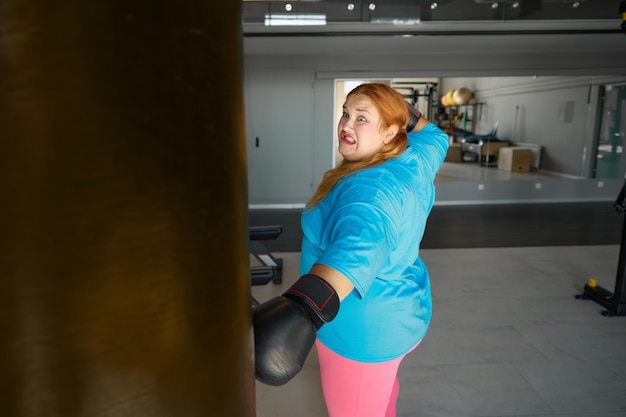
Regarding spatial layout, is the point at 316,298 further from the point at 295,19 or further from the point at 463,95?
the point at 463,95

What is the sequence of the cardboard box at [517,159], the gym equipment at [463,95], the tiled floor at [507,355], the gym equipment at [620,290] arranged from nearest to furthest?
1. the tiled floor at [507,355]
2. the gym equipment at [620,290]
3. the cardboard box at [517,159]
4. the gym equipment at [463,95]

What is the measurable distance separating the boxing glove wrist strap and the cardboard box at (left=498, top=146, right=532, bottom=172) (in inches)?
337

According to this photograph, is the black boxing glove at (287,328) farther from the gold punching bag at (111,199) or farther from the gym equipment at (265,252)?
the gym equipment at (265,252)

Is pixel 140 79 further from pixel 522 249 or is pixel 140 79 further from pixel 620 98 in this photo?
pixel 620 98

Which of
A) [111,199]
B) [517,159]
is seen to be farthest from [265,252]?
[517,159]

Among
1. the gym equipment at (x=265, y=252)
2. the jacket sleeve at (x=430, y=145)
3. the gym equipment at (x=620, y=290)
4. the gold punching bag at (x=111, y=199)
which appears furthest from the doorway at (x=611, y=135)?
the gold punching bag at (x=111, y=199)

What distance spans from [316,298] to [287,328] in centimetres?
8

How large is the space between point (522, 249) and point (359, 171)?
15.5 ft

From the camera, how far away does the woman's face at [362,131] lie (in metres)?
1.25

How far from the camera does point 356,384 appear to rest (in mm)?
1328

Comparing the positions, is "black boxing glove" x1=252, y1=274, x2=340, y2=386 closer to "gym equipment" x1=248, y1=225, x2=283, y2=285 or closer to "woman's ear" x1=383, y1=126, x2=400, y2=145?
"woman's ear" x1=383, y1=126, x2=400, y2=145

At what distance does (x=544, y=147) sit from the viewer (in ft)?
27.2

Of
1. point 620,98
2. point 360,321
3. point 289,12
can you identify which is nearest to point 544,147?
point 620,98

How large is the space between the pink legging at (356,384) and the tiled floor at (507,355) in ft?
3.20
